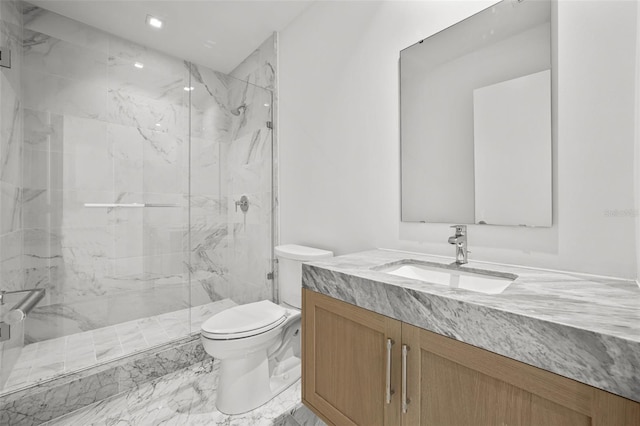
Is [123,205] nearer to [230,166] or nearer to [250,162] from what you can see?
[230,166]

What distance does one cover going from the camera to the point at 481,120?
3.81 feet

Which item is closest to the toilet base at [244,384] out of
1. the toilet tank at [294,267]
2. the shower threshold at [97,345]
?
the toilet tank at [294,267]

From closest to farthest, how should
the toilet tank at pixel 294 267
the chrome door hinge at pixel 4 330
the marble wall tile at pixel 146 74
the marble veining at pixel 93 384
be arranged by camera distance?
the chrome door hinge at pixel 4 330 < the marble veining at pixel 93 384 < the toilet tank at pixel 294 267 < the marble wall tile at pixel 146 74

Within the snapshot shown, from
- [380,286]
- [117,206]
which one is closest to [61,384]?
[117,206]

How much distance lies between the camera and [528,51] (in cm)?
104

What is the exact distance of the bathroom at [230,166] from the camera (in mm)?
922

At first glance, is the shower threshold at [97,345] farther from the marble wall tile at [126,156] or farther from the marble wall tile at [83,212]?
the marble wall tile at [126,156]

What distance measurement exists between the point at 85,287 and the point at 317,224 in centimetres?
180

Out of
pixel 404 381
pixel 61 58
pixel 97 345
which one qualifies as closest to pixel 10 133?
pixel 61 58

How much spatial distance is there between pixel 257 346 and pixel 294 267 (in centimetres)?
50

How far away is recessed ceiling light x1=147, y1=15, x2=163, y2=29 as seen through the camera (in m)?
2.05

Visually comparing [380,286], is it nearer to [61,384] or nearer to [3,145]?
[61,384]

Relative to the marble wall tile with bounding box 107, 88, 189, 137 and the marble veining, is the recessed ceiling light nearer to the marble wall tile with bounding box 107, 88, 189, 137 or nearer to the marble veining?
the marble wall tile with bounding box 107, 88, 189, 137

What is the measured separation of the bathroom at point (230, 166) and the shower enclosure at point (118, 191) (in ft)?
0.04
